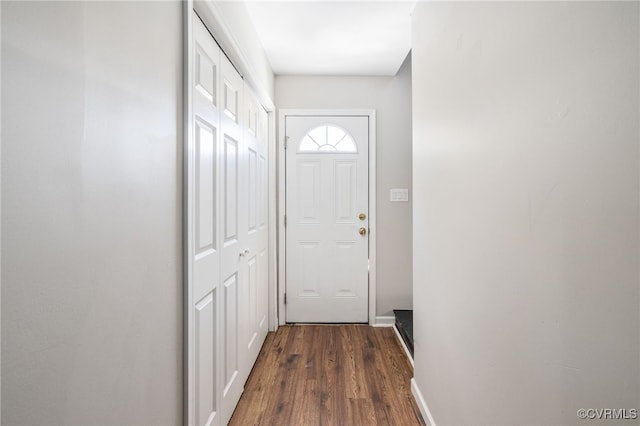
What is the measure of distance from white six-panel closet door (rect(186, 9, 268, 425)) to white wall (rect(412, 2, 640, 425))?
1.05m

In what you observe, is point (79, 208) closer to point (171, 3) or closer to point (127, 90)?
point (127, 90)

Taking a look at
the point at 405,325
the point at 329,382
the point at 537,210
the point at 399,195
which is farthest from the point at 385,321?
the point at 537,210

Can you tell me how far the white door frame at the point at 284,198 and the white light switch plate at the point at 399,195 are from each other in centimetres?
17

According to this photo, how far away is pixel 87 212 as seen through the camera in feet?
2.24

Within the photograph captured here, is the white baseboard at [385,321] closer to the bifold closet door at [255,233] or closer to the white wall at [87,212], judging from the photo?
the bifold closet door at [255,233]

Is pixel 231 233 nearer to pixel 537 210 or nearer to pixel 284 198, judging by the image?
pixel 284 198

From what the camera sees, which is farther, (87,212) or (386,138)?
(386,138)

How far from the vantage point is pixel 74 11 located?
64cm

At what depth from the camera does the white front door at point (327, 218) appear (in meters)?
2.86

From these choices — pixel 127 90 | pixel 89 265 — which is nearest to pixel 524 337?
pixel 89 265

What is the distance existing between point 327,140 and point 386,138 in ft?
1.83

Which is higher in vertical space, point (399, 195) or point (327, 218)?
point (399, 195)

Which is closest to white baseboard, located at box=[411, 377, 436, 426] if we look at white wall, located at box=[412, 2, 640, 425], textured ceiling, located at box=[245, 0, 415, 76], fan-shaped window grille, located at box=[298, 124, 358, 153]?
white wall, located at box=[412, 2, 640, 425]

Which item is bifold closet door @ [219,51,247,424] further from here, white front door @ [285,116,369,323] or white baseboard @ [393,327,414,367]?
white baseboard @ [393,327,414,367]
